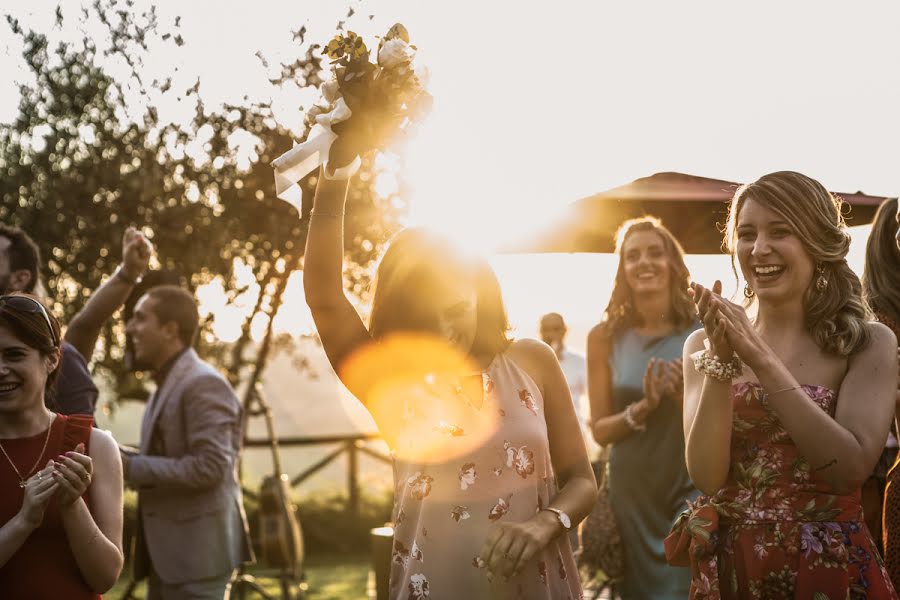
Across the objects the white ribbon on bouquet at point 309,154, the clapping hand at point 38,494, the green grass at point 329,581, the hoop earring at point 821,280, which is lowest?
the green grass at point 329,581

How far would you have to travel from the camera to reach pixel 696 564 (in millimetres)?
2775

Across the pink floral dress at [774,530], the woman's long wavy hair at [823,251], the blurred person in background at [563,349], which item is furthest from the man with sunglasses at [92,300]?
the blurred person in background at [563,349]

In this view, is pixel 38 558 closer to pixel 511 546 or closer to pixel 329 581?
pixel 511 546

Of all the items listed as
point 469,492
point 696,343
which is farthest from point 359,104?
point 696,343

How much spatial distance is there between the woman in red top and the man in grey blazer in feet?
7.24

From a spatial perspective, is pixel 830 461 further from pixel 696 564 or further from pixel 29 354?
pixel 29 354

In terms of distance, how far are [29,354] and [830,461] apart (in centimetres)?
248

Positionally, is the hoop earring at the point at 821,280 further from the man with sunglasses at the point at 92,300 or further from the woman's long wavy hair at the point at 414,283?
the man with sunglasses at the point at 92,300

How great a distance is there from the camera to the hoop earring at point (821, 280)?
113 inches

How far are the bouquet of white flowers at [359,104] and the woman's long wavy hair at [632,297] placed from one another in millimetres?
3079

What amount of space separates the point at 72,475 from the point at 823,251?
2290mm

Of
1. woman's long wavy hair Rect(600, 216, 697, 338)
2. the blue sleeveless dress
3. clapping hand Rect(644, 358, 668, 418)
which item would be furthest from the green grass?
clapping hand Rect(644, 358, 668, 418)

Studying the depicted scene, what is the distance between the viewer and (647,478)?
504 centimetres

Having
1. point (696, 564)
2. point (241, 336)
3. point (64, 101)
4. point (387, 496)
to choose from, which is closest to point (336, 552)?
point (387, 496)
